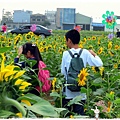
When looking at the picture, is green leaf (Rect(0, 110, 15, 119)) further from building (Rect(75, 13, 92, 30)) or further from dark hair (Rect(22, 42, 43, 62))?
building (Rect(75, 13, 92, 30))

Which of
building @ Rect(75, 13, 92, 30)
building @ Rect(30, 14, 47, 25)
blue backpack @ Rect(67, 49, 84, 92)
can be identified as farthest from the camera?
building @ Rect(30, 14, 47, 25)

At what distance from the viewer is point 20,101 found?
0.85m

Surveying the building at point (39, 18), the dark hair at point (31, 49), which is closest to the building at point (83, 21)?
the building at point (39, 18)

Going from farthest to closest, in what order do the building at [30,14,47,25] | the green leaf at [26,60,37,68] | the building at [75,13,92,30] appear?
the building at [30,14,47,25] → the building at [75,13,92,30] → the green leaf at [26,60,37,68]

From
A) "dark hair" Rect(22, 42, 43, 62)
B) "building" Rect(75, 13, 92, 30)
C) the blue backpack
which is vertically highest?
"building" Rect(75, 13, 92, 30)

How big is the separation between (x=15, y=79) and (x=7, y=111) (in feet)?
0.28

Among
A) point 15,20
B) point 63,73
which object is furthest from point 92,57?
point 15,20

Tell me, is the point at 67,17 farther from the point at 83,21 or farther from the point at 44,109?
the point at 44,109

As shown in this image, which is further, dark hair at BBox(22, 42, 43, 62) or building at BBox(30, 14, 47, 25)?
building at BBox(30, 14, 47, 25)

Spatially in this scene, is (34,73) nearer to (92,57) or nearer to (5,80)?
(92,57)

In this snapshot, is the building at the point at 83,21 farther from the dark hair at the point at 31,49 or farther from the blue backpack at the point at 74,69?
the blue backpack at the point at 74,69

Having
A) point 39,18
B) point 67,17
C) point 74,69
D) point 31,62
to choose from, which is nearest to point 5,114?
point 74,69

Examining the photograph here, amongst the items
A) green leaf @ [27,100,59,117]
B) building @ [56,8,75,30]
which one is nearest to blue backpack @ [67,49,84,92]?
green leaf @ [27,100,59,117]

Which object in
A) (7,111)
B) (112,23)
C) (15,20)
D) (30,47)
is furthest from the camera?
(15,20)
